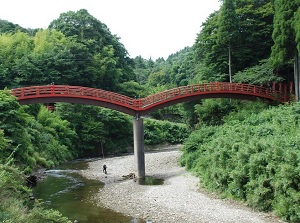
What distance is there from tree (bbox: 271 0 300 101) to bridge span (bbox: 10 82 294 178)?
3512 mm

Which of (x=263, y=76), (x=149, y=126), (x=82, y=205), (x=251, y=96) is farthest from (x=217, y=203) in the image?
(x=149, y=126)

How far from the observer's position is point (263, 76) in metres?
32.0

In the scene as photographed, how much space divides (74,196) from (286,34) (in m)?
21.1

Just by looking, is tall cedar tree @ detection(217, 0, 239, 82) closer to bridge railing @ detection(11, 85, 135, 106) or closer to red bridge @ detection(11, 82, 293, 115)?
red bridge @ detection(11, 82, 293, 115)

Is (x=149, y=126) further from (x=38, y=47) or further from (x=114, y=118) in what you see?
(x=38, y=47)

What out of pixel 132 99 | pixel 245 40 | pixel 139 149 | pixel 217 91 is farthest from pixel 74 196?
pixel 245 40

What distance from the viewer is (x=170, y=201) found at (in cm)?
1736

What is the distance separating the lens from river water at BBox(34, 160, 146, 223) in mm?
15355

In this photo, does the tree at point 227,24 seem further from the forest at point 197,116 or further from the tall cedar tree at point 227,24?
the forest at point 197,116

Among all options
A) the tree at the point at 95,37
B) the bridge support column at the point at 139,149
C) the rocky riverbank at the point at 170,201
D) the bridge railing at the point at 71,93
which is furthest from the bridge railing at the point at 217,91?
the tree at the point at 95,37

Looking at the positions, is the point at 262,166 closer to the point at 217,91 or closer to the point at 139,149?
the point at 139,149

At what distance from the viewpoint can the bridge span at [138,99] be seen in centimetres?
2345

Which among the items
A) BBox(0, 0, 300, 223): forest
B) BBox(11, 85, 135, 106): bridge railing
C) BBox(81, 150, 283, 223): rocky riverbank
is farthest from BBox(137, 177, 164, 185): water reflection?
BBox(11, 85, 135, 106): bridge railing

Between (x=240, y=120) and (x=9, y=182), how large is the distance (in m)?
21.0
